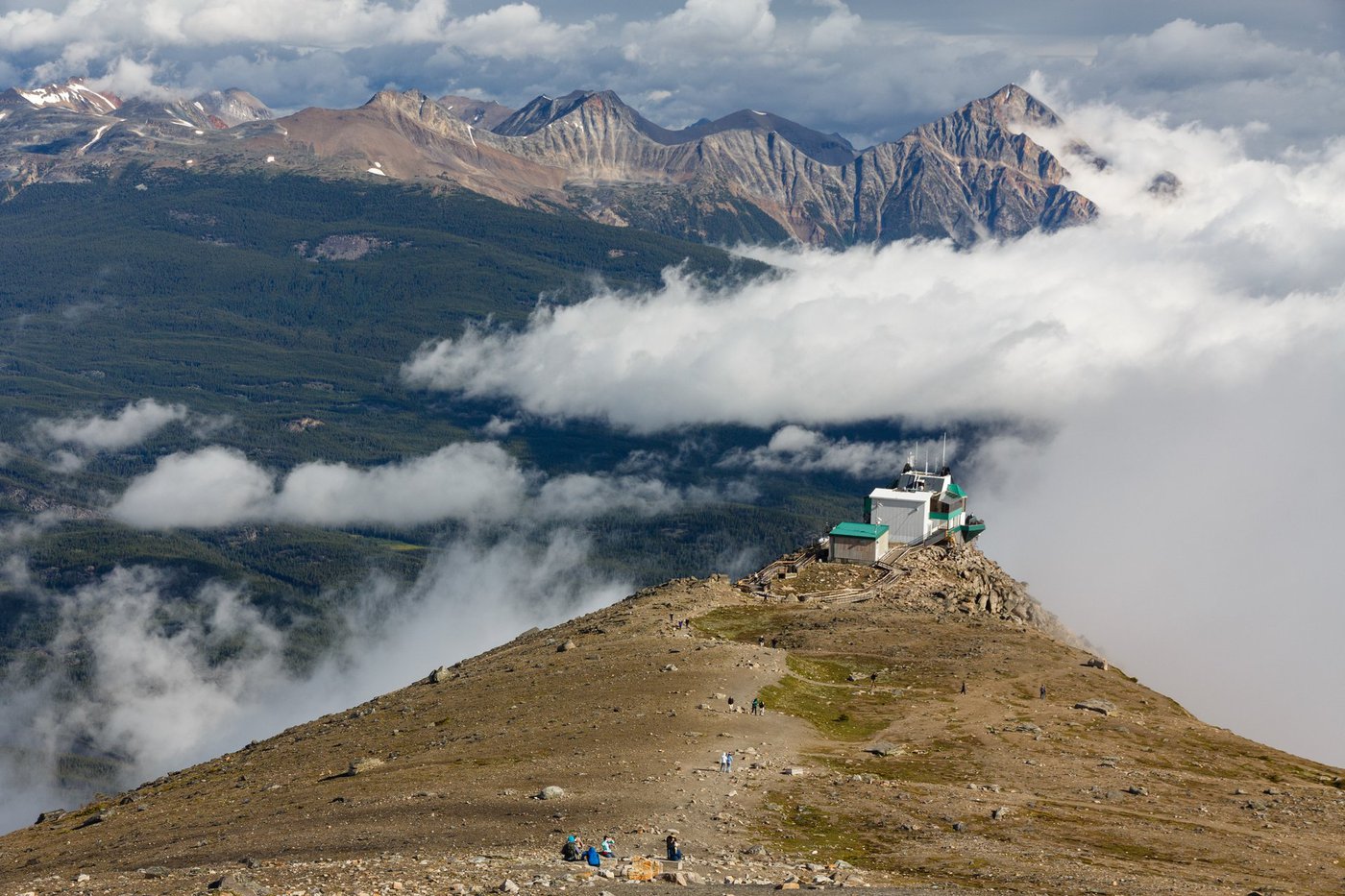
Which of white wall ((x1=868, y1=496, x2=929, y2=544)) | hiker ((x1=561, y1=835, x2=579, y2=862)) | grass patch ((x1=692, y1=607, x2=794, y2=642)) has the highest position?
white wall ((x1=868, y1=496, x2=929, y2=544))

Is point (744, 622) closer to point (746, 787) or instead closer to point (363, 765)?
point (363, 765)

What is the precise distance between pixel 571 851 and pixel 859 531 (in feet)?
314

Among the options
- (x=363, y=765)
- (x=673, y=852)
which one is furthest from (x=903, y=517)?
(x=673, y=852)

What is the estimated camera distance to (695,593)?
456 ft

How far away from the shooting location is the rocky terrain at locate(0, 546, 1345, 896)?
6172cm

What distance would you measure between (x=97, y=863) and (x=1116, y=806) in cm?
5203

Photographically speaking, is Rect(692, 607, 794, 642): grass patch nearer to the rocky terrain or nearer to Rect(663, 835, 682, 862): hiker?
the rocky terrain

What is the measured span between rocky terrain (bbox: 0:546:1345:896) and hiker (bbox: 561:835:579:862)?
2.88ft

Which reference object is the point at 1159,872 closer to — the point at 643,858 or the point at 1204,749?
the point at 643,858

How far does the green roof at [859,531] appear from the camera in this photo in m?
153

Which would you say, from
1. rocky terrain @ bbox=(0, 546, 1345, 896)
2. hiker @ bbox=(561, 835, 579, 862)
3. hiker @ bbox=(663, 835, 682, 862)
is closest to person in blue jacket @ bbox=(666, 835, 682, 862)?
hiker @ bbox=(663, 835, 682, 862)

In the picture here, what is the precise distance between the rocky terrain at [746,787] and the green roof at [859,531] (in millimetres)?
29063

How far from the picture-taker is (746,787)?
74.2 meters

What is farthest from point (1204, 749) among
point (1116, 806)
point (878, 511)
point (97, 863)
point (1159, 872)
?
point (878, 511)
